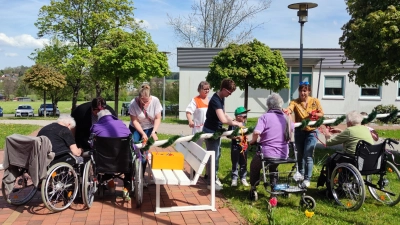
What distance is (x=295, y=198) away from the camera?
200 inches

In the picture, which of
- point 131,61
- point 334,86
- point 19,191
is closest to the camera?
point 19,191

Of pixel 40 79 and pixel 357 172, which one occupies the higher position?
pixel 40 79

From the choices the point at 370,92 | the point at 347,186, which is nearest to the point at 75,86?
the point at 370,92

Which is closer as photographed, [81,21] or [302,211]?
[302,211]

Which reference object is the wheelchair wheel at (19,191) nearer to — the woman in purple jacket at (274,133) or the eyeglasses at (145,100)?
the eyeglasses at (145,100)

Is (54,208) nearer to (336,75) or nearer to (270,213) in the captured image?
(270,213)

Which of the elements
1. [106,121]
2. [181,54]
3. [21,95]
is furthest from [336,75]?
[21,95]

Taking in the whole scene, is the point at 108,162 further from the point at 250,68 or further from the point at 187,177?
the point at 250,68

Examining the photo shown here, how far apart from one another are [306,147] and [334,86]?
18344 mm

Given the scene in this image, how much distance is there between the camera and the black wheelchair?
451 centimetres

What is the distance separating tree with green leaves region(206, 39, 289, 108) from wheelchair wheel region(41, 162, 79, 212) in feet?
38.1

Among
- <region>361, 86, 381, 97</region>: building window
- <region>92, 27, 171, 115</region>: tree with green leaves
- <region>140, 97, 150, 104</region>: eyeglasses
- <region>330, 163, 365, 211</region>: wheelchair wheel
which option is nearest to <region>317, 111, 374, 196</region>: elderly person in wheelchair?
<region>330, 163, 365, 211</region>: wheelchair wheel

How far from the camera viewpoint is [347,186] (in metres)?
4.64

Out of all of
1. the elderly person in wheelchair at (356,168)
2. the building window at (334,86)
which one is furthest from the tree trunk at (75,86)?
the elderly person in wheelchair at (356,168)
